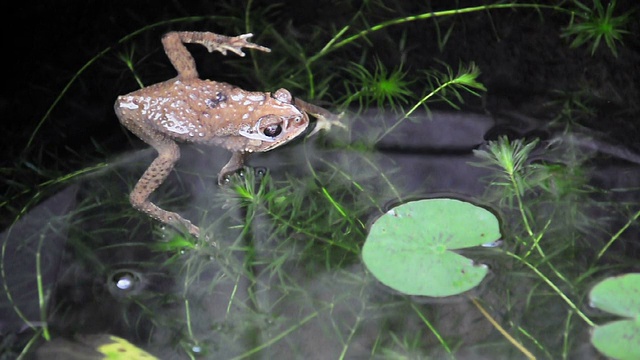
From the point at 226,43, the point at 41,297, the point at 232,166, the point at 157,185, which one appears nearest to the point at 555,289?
the point at 232,166

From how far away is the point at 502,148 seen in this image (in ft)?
10.2

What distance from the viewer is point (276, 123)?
2980 millimetres

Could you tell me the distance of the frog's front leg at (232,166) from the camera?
3139mm

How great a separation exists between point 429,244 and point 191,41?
1.53 meters

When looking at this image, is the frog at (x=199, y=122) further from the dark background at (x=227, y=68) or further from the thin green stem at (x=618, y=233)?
the thin green stem at (x=618, y=233)

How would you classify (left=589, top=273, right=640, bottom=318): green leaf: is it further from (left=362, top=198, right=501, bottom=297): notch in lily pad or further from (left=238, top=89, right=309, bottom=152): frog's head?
(left=238, top=89, right=309, bottom=152): frog's head

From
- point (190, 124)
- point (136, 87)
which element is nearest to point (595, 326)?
point (190, 124)

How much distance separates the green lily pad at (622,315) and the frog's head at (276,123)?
1.42 metres

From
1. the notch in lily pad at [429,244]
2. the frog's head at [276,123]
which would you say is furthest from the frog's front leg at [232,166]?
the notch in lily pad at [429,244]

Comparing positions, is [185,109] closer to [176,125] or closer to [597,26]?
[176,125]

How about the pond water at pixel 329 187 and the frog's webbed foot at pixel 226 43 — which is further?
the frog's webbed foot at pixel 226 43

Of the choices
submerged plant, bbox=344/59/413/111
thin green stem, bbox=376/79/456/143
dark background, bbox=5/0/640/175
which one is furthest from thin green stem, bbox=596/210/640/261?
submerged plant, bbox=344/59/413/111

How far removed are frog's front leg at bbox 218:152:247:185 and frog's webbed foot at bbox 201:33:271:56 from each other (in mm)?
564

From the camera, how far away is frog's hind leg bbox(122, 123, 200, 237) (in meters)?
3.08
